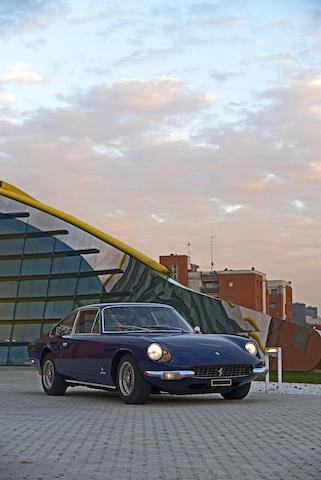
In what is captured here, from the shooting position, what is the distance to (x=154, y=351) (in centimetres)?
1154

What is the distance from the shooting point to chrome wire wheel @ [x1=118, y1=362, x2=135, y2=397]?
38.6ft

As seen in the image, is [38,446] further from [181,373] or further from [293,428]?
[181,373]

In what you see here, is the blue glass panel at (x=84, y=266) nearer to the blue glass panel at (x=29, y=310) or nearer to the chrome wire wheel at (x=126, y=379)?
the blue glass panel at (x=29, y=310)

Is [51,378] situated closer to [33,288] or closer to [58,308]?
[58,308]

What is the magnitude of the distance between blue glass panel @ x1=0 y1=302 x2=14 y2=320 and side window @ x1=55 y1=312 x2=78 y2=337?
Result: 18335 millimetres

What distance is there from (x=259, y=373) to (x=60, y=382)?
334 cm

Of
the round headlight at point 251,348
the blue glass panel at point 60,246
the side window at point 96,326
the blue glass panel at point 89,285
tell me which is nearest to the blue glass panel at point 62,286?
the blue glass panel at point 89,285

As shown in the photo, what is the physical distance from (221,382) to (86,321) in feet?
9.14

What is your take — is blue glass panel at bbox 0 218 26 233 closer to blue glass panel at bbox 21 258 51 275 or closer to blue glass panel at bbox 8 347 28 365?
blue glass panel at bbox 21 258 51 275

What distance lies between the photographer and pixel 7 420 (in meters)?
9.52

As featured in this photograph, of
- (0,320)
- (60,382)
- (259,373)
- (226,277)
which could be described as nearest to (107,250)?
(0,320)

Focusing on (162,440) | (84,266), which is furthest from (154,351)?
(84,266)

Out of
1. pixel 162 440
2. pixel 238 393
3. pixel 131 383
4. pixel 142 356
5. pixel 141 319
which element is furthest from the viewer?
pixel 141 319

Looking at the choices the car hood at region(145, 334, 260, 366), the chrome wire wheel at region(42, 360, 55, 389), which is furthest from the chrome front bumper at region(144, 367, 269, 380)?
the chrome wire wheel at region(42, 360, 55, 389)
